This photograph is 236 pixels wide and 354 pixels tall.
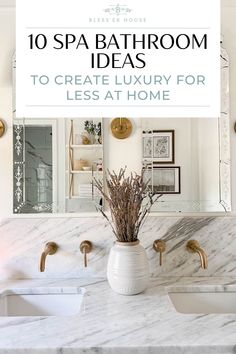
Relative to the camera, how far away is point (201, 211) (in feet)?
4.42

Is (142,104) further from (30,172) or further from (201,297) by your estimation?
A: (201,297)

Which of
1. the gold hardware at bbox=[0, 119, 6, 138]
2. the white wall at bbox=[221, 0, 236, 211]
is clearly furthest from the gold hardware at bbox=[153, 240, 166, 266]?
the gold hardware at bbox=[0, 119, 6, 138]

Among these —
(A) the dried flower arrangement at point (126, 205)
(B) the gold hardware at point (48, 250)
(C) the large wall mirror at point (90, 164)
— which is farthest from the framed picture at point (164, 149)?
(B) the gold hardware at point (48, 250)

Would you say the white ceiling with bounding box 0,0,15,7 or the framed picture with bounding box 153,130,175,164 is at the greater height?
the white ceiling with bounding box 0,0,15,7

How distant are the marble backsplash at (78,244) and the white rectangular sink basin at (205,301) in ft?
0.42

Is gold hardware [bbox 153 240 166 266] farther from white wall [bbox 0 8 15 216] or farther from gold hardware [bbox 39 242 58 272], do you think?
white wall [bbox 0 8 15 216]

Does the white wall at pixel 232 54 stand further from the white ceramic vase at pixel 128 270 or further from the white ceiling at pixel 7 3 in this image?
the white ceiling at pixel 7 3

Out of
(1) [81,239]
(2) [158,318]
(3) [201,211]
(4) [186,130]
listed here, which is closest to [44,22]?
(4) [186,130]

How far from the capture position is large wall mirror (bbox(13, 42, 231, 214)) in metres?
1.33

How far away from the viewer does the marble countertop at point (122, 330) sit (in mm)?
790

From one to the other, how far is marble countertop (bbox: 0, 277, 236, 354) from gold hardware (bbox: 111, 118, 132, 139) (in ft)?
2.13

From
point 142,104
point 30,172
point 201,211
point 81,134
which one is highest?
point 142,104

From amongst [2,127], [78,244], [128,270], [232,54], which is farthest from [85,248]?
[232,54]

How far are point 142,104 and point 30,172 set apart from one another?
553 mm
